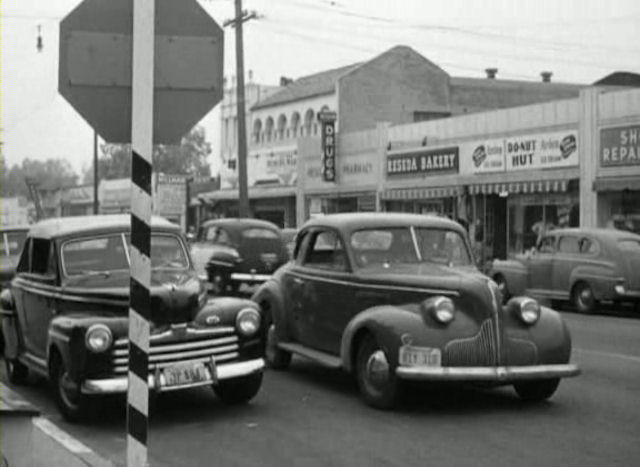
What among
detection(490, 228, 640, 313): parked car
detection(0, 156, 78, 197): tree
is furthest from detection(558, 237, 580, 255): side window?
detection(0, 156, 78, 197): tree

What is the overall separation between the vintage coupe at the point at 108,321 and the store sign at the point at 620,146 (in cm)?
1755

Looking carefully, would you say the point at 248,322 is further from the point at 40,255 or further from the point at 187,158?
the point at 187,158

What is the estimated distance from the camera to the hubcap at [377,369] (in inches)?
322

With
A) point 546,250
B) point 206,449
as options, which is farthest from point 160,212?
point 206,449

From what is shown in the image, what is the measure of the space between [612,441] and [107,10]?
4.73 metres

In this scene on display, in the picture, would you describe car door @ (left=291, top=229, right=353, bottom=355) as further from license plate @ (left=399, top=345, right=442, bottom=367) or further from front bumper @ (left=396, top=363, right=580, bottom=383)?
front bumper @ (left=396, top=363, right=580, bottom=383)

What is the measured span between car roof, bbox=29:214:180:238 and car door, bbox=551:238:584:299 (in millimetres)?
11464

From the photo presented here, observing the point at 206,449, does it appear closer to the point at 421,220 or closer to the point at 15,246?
the point at 421,220

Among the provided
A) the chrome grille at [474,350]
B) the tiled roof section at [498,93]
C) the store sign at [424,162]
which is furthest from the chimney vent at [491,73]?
the chrome grille at [474,350]

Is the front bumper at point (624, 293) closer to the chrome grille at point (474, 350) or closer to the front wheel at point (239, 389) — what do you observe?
the chrome grille at point (474, 350)

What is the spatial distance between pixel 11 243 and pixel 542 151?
58.0ft

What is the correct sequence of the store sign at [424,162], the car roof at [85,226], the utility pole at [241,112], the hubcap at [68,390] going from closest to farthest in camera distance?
A: the hubcap at [68,390]
the car roof at [85,226]
the utility pole at [241,112]
the store sign at [424,162]

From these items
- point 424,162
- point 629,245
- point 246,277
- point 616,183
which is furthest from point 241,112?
point 629,245

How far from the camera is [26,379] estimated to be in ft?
32.6
